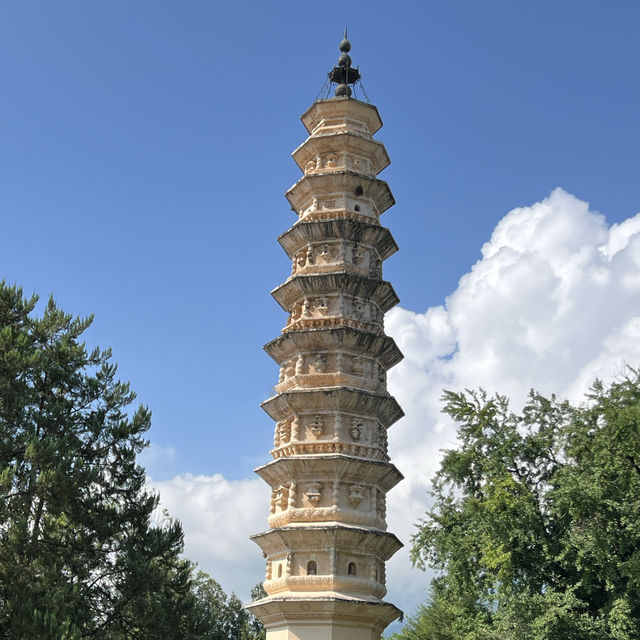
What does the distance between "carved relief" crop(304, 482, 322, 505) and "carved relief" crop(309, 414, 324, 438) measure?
1.72 m

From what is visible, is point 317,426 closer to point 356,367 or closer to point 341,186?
point 356,367

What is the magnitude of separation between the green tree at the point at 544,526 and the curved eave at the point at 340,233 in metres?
7.23

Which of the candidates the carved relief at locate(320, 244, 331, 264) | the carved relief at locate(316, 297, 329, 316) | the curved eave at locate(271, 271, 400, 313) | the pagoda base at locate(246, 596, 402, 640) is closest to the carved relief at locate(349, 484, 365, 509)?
the pagoda base at locate(246, 596, 402, 640)

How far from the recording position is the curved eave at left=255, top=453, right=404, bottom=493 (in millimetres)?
23891

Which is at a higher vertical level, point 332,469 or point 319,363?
point 319,363

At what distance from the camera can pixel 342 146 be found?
30484mm

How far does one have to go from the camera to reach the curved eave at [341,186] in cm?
2945

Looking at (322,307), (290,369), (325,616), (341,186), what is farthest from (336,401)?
(341,186)

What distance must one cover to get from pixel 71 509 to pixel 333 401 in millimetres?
9025

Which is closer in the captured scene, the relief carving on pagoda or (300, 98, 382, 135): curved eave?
the relief carving on pagoda

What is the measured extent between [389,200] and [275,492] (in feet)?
42.3

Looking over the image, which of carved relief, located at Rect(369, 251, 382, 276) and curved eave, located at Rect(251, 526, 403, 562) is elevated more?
carved relief, located at Rect(369, 251, 382, 276)

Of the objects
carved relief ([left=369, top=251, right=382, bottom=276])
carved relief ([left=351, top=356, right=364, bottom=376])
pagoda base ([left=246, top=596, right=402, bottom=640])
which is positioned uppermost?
carved relief ([left=369, top=251, right=382, bottom=276])

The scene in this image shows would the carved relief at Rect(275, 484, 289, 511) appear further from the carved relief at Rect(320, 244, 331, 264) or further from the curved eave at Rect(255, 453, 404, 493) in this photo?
the carved relief at Rect(320, 244, 331, 264)
